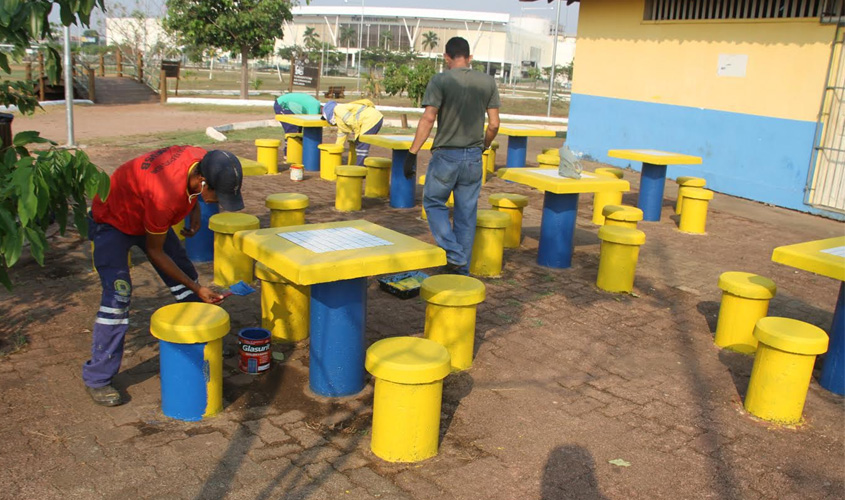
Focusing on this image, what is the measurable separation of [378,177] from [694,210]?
4.25 metres

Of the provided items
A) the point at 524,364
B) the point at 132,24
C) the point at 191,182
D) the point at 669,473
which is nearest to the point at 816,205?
the point at 524,364

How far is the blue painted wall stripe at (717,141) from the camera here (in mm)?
11273

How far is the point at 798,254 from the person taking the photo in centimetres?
457

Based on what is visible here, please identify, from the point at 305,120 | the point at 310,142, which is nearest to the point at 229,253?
the point at 305,120

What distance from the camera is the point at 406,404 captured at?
11.7ft

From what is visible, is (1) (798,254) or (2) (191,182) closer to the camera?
(2) (191,182)

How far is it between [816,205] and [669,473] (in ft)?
29.4

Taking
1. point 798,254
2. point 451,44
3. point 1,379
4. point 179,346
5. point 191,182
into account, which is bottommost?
point 1,379

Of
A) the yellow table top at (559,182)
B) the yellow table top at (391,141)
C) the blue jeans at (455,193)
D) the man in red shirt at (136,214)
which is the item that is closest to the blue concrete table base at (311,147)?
the yellow table top at (391,141)

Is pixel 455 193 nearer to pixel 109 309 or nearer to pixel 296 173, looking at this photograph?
pixel 109 309

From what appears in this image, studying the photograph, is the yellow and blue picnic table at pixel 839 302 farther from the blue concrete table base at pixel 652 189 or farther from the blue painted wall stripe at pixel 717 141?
the blue painted wall stripe at pixel 717 141

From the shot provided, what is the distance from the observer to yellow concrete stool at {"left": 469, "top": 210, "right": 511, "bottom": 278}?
6695mm

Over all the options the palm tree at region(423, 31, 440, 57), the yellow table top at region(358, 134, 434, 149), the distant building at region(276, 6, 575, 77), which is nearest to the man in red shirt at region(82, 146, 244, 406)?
the yellow table top at region(358, 134, 434, 149)

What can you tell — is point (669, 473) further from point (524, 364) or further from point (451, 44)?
point (451, 44)
